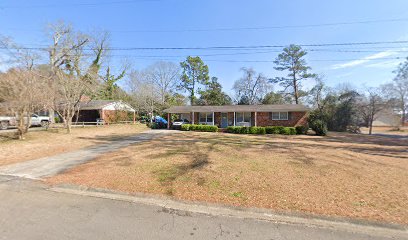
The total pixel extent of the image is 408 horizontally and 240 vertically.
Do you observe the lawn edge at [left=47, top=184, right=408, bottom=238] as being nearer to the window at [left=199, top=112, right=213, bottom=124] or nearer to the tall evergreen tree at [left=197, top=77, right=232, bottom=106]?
the window at [left=199, top=112, right=213, bottom=124]

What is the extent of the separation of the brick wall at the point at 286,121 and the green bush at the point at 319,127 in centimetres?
375

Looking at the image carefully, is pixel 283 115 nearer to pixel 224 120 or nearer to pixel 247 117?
pixel 247 117

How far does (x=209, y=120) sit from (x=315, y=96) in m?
21.3

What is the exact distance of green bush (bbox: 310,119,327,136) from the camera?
19.6 metres

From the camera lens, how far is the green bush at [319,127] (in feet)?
64.3

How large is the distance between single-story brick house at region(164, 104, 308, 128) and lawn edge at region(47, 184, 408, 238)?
21.8 meters

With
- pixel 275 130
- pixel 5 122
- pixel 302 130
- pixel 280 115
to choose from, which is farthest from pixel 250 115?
pixel 5 122

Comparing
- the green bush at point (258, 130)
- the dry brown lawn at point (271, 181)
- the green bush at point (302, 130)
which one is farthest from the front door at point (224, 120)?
the dry brown lawn at point (271, 181)

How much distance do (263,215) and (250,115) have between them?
2309 cm

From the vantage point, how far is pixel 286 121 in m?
24.5

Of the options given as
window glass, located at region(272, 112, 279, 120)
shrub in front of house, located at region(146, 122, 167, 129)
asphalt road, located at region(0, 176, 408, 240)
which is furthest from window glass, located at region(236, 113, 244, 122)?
asphalt road, located at region(0, 176, 408, 240)

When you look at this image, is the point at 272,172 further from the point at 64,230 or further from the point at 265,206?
the point at 64,230

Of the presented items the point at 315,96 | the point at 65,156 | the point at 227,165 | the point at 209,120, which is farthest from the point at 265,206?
the point at 315,96

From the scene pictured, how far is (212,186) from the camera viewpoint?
520 centimetres
